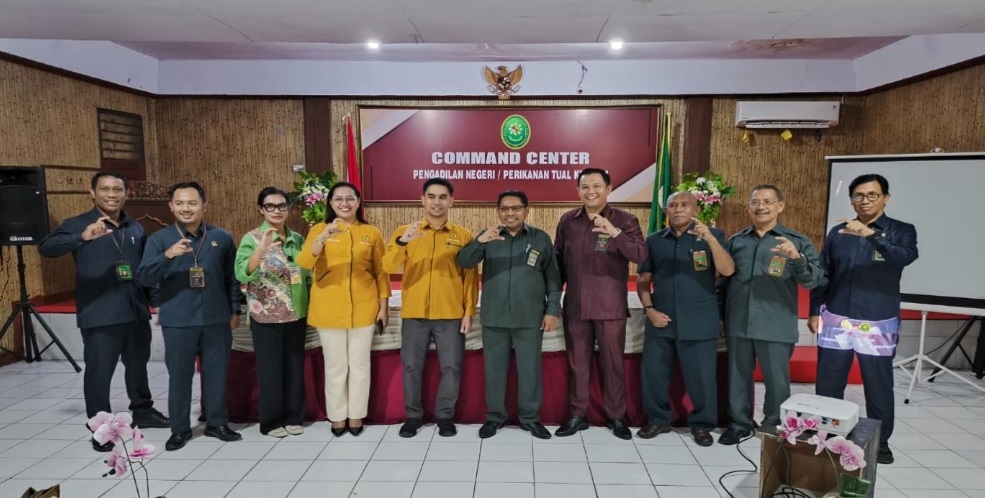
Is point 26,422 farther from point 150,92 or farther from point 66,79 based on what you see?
point 150,92

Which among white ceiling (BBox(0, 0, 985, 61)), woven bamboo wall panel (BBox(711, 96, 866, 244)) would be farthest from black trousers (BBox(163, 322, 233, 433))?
woven bamboo wall panel (BBox(711, 96, 866, 244))

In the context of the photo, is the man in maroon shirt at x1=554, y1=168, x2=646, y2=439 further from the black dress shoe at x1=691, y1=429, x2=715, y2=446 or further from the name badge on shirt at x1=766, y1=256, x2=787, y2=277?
the name badge on shirt at x1=766, y1=256, x2=787, y2=277

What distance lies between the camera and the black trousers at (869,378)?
2900mm

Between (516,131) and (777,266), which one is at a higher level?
(516,131)

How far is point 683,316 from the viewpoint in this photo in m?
Answer: 3.11

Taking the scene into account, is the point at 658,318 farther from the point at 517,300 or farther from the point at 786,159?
the point at 786,159

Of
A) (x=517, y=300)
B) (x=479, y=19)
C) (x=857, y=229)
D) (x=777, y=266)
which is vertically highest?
(x=479, y=19)

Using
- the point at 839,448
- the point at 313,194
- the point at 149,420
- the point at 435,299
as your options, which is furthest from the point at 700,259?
the point at 313,194

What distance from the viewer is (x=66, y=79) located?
5523 mm

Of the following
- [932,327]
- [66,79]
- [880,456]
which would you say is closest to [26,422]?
[66,79]

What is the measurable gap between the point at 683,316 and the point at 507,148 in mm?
4195

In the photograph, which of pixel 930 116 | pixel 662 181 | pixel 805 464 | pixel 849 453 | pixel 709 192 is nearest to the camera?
pixel 849 453

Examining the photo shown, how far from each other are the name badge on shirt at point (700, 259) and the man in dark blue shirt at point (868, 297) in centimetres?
65

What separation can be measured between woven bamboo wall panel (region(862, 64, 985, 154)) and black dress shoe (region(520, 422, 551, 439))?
4.92m
